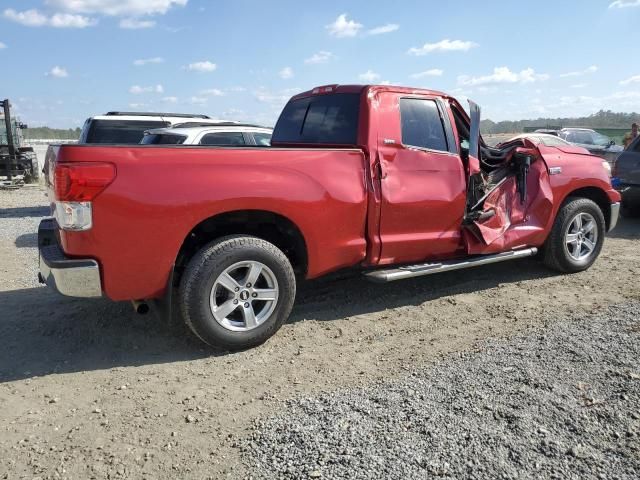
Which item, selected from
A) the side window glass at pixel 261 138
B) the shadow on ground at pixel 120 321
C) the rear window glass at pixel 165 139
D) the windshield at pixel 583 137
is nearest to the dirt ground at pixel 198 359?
the shadow on ground at pixel 120 321

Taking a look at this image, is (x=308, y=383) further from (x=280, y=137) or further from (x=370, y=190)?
(x=280, y=137)

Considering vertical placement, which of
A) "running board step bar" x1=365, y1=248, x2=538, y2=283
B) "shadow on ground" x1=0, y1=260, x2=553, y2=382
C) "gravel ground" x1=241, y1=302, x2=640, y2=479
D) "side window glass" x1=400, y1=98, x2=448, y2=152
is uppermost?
"side window glass" x1=400, y1=98, x2=448, y2=152

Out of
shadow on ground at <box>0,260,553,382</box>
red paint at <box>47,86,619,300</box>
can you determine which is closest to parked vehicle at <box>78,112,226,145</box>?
shadow on ground at <box>0,260,553,382</box>

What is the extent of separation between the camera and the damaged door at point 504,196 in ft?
17.1

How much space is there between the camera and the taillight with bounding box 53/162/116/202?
11.0 ft

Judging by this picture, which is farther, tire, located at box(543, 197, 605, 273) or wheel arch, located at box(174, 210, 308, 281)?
tire, located at box(543, 197, 605, 273)

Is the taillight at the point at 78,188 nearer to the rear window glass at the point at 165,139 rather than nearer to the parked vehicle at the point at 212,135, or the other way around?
the parked vehicle at the point at 212,135

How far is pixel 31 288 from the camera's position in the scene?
18.5 ft

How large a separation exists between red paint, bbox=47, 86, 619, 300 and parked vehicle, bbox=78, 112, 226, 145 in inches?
259

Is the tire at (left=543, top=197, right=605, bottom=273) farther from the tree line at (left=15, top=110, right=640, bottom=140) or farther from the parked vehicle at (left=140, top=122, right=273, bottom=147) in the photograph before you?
the tree line at (left=15, top=110, right=640, bottom=140)

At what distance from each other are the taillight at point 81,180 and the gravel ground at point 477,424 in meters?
1.78

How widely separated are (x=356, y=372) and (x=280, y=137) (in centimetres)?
291

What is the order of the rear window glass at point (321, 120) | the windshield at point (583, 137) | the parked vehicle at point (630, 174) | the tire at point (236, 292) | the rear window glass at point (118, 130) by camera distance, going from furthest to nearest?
the windshield at point (583, 137) < the rear window glass at point (118, 130) < the parked vehicle at point (630, 174) < the rear window glass at point (321, 120) < the tire at point (236, 292)

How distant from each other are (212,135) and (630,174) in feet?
23.8
